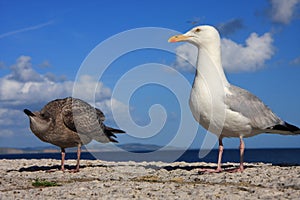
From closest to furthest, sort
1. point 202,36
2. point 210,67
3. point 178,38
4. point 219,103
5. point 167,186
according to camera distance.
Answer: point 167,186, point 219,103, point 210,67, point 202,36, point 178,38

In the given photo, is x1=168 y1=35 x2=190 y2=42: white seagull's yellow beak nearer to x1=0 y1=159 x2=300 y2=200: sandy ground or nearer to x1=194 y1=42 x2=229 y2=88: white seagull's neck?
x1=194 y1=42 x2=229 y2=88: white seagull's neck

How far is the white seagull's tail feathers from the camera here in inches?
429

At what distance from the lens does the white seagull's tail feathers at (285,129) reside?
10906mm

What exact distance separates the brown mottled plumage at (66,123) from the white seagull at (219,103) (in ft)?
10.3

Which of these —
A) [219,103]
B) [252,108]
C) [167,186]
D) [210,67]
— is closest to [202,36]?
[210,67]

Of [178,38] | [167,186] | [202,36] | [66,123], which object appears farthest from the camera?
[66,123]

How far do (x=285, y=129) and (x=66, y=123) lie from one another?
545 cm

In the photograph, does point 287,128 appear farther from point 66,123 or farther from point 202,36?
point 66,123

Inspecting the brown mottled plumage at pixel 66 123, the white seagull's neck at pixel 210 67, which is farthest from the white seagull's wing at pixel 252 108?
the brown mottled plumage at pixel 66 123

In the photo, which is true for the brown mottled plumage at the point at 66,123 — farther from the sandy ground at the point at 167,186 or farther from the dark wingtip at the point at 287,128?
the dark wingtip at the point at 287,128

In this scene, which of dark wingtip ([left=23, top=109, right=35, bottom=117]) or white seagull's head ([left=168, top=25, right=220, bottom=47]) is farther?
dark wingtip ([left=23, top=109, right=35, bottom=117])

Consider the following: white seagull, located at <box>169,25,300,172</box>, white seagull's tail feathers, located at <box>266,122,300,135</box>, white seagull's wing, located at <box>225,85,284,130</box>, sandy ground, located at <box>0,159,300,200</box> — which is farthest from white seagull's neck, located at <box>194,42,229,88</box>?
Result: sandy ground, located at <box>0,159,300,200</box>

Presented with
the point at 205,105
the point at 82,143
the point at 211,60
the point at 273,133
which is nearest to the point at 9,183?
the point at 82,143

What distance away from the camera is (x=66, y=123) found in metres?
11.8
